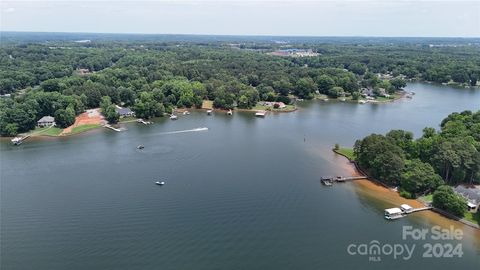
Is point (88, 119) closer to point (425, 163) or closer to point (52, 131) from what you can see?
point (52, 131)

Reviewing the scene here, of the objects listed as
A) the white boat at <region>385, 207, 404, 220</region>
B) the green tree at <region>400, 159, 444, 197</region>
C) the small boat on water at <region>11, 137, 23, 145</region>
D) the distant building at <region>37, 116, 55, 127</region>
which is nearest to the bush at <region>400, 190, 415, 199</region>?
the green tree at <region>400, 159, 444, 197</region>

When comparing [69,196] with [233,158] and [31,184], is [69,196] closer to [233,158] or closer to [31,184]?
[31,184]

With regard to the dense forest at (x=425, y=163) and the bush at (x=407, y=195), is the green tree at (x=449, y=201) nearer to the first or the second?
the dense forest at (x=425, y=163)

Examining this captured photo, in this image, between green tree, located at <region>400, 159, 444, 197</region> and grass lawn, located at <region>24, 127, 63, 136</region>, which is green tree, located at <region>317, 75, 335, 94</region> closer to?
green tree, located at <region>400, 159, 444, 197</region>

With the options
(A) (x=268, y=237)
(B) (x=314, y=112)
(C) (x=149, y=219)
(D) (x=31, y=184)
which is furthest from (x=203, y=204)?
(B) (x=314, y=112)

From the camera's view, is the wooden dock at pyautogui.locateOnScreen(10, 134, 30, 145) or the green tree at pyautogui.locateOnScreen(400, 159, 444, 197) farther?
the wooden dock at pyautogui.locateOnScreen(10, 134, 30, 145)

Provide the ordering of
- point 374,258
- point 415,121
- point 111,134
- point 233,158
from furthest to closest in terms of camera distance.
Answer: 1. point 415,121
2. point 111,134
3. point 233,158
4. point 374,258
